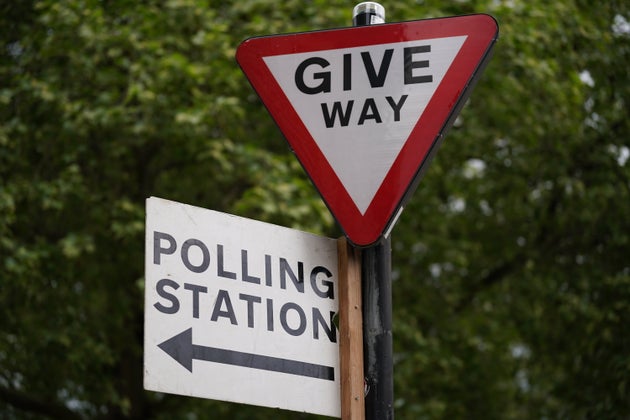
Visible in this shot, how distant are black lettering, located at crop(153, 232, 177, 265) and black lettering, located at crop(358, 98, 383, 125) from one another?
52 centimetres

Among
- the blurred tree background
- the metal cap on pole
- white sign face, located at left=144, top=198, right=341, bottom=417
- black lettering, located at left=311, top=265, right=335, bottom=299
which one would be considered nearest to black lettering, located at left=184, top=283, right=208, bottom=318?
white sign face, located at left=144, top=198, right=341, bottom=417

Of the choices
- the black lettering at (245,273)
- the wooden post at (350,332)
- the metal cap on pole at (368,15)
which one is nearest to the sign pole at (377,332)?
the wooden post at (350,332)

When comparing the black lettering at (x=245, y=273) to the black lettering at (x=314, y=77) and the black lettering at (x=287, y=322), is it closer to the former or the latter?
the black lettering at (x=287, y=322)

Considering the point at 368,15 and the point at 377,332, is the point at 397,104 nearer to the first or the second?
the point at 368,15

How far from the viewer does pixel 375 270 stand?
2180 millimetres

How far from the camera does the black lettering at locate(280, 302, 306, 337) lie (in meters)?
2.13

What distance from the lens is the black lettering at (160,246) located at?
6.72 ft

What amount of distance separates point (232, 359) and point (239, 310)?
0.37 ft

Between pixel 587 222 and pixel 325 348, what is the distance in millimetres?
7202

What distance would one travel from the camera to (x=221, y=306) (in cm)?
209

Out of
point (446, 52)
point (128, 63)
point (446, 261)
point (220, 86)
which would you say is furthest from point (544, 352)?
point (446, 52)

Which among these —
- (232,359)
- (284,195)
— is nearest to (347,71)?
(232,359)

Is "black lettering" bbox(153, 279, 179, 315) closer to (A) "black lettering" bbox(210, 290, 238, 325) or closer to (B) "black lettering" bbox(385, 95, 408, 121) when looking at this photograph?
(A) "black lettering" bbox(210, 290, 238, 325)

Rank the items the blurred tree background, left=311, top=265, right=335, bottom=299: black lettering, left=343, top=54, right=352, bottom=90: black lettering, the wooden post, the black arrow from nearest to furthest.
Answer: the black arrow, the wooden post, left=311, top=265, right=335, bottom=299: black lettering, left=343, top=54, right=352, bottom=90: black lettering, the blurred tree background
